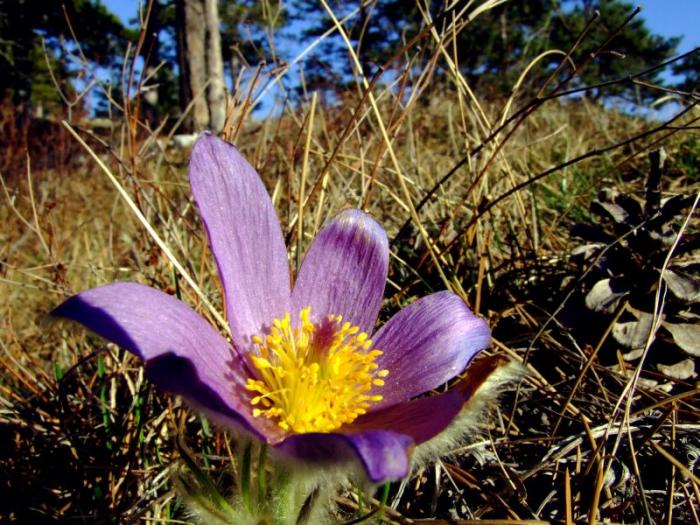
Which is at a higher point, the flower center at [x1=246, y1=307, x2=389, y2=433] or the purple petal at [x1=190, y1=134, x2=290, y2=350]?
the purple petal at [x1=190, y1=134, x2=290, y2=350]

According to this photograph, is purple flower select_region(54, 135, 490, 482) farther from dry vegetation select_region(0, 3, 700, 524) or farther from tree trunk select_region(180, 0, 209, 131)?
tree trunk select_region(180, 0, 209, 131)

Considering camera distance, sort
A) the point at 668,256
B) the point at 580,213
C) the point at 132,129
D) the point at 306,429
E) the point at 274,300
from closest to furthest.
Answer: the point at 306,429 → the point at 274,300 → the point at 668,256 → the point at 132,129 → the point at 580,213

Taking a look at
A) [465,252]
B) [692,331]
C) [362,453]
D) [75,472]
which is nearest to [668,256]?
[692,331]

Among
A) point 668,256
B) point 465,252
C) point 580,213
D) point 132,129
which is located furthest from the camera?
point 580,213

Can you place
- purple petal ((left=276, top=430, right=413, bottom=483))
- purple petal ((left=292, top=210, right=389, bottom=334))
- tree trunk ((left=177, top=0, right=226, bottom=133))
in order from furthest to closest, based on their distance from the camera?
tree trunk ((left=177, top=0, right=226, bottom=133))
purple petal ((left=292, top=210, right=389, bottom=334))
purple petal ((left=276, top=430, right=413, bottom=483))

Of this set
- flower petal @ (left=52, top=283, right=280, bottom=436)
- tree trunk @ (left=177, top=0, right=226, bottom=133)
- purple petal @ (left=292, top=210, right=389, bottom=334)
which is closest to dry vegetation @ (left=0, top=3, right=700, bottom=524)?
flower petal @ (left=52, top=283, right=280, bottom=436)

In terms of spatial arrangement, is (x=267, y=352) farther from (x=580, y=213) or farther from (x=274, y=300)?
(x=580, y=213)

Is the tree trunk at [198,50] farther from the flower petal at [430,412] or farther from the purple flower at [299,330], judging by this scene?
the flower petal at [430,412]

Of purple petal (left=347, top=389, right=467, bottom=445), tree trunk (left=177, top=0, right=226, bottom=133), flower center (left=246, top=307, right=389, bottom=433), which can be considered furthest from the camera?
tree trunk (left=177, top=0, right=226, bottom=133)
